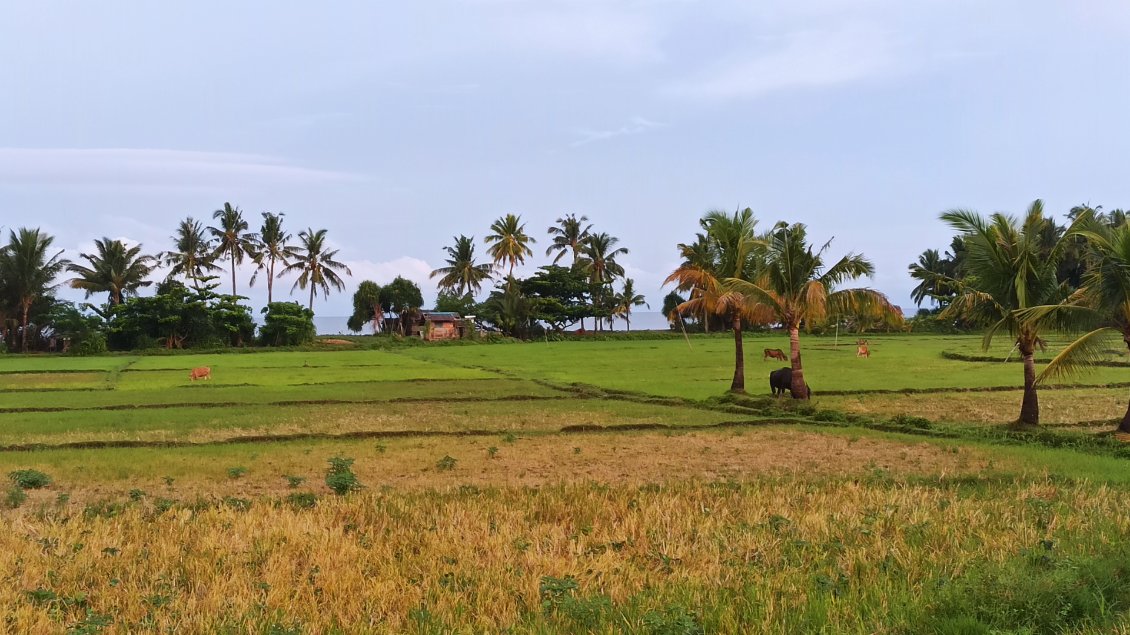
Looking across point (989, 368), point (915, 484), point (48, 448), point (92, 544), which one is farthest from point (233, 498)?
point (989, 368)

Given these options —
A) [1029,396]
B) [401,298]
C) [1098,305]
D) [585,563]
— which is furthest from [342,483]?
[401,298]

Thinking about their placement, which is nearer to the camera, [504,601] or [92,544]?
[504,601]

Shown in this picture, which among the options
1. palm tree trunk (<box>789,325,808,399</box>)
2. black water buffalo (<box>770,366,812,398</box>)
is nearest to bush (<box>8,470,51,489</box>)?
palm tree trunk (<box>789,325,808,399</box>)

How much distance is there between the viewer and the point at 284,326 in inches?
2237

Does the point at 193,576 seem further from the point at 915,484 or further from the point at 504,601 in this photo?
the point at 915,484

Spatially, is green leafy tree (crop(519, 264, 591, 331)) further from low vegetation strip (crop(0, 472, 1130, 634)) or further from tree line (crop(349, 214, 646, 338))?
low vegetation strip (crop(0, 472, 1130, 634))

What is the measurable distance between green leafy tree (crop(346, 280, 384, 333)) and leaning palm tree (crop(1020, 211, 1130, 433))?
60.3 m

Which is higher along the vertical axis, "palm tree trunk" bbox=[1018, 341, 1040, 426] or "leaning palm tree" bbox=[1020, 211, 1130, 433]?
"leaning palm tree" bbox=[1020, 211, 1130, 433]

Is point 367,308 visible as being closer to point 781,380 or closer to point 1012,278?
point 781,380

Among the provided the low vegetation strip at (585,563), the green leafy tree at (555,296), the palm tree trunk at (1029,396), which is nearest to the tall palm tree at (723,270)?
the palm tree trunk at (1029,396)

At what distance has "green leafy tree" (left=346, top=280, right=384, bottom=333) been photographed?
68.9 meters

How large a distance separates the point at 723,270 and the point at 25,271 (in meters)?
46.5

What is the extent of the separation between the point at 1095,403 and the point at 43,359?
162 feet

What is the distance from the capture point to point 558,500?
27.5 ft
